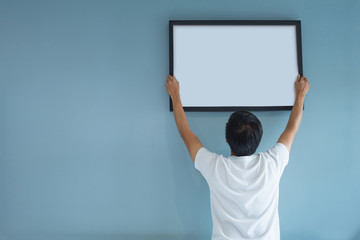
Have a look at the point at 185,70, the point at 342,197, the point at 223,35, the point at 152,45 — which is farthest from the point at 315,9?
the point at 342,197

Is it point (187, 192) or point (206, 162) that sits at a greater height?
point (206, 162)

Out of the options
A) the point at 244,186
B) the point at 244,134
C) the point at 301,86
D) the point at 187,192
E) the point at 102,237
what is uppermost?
the point at 301,86

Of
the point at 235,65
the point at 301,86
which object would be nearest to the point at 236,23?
the point at 235,65

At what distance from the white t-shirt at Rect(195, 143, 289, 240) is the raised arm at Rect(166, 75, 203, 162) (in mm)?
117

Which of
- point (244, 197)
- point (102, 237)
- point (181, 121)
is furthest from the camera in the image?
point (102, 237)

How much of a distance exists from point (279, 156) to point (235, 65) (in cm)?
48

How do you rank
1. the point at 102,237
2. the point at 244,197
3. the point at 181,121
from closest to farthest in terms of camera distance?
1. the point at 244,197
2. the point at 181,121
3. the point at 102,237

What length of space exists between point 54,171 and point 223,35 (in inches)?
41.0

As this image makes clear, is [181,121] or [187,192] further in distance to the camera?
[187,192]

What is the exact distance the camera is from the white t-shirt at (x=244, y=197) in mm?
837

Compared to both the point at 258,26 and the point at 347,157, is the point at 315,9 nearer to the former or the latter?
the point at 258,26

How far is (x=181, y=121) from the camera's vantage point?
1.04 meters

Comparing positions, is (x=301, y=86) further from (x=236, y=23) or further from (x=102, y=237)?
(x=102, y=237)

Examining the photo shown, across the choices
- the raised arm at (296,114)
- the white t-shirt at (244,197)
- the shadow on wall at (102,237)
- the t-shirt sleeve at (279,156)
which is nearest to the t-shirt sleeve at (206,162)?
the white t-shirt at (244,197)
